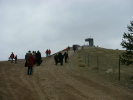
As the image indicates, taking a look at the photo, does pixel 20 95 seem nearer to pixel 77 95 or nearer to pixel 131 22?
pixel 77 95

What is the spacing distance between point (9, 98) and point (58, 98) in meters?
2.13

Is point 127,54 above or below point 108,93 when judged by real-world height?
above

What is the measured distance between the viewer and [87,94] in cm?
746

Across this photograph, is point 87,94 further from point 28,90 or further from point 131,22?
point 131,22

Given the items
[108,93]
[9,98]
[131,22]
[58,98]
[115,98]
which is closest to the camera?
[9,98]

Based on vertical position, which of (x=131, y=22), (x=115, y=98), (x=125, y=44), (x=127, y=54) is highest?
(x=131, y=22)

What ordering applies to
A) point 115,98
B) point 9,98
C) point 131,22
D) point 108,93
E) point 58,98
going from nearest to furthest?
point 9,98, point 58,98, point 115,98, point 108,93, point 131,22

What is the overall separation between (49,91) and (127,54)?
314 inches

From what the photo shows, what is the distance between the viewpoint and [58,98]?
263 inches

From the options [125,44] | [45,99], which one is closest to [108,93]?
[45,99]

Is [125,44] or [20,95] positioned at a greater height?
[125,44]

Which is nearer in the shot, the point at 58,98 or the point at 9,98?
the point at 9,98

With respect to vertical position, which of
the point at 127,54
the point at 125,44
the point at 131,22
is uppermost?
the point at 131,22

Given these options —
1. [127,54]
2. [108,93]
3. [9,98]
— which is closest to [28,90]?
[9,98]
